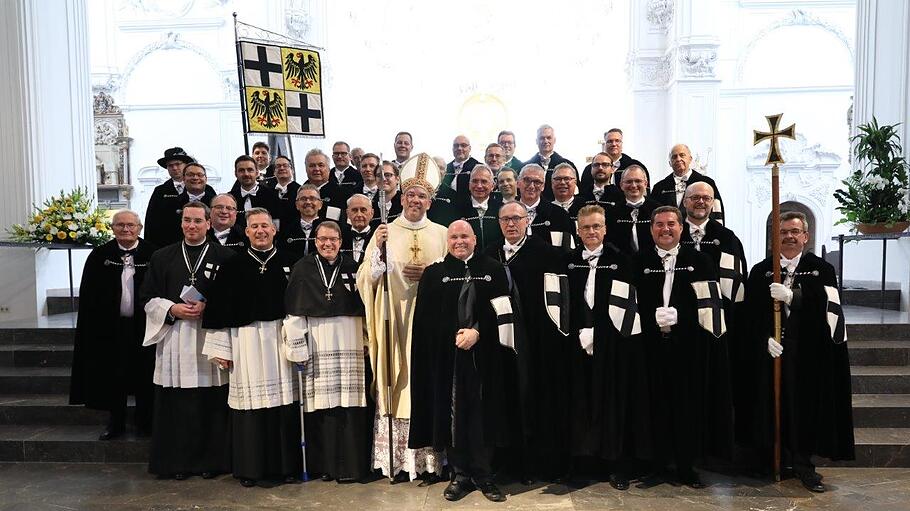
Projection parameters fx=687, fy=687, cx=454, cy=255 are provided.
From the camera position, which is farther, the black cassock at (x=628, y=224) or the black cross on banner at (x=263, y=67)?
the black cross on banner at (x=263, y=67)

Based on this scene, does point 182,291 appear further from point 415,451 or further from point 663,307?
point 663,307

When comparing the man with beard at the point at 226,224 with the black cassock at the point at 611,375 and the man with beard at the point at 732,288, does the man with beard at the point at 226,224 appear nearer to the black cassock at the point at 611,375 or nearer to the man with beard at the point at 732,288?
the black cassock at the point at 611,375

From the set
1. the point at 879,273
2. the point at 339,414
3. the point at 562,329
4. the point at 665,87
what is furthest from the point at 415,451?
the point at 665,87

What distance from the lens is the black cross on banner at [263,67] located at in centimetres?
732

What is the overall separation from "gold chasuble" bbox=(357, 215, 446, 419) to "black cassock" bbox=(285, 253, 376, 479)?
14 cm

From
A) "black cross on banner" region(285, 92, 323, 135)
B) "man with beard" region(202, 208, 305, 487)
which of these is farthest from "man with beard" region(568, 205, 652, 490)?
"black cross on banner" region(285, 92, 323, 135)

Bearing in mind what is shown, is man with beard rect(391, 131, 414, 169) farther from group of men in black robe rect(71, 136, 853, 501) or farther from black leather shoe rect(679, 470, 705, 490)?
black leather shoe rect(679, 470, 705, 490)

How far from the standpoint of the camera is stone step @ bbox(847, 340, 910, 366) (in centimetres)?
644

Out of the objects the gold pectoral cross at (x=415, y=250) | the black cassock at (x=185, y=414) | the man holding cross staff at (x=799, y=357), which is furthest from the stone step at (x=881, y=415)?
the black cassock at (x=185, y=414)

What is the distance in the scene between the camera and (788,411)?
4941 mm

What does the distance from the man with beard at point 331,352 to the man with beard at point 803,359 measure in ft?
9.52

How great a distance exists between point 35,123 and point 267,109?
349 cm

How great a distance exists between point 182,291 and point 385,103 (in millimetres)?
12162

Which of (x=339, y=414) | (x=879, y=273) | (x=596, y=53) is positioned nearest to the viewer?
(x=339, y=414)
